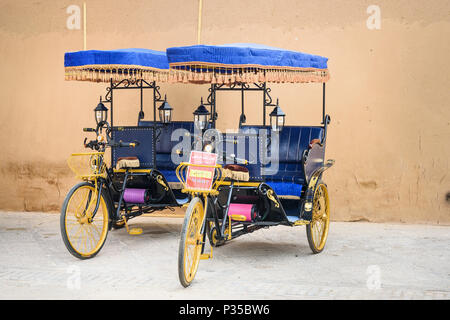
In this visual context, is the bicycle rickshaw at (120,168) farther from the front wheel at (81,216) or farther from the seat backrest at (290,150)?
the seat backrest at (290,150)

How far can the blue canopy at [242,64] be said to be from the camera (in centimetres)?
550

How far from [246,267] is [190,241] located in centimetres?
99

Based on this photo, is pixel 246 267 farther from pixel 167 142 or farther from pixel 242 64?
pixel 167 142

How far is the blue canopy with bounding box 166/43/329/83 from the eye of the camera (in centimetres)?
550

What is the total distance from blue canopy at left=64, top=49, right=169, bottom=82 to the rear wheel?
7.00 feet

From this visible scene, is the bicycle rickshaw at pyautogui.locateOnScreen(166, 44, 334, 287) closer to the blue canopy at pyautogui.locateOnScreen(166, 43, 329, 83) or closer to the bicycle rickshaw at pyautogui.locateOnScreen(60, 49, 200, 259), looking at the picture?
the blue canopy at pyautogui.locateOnScreen(166, 43, 329, 83)

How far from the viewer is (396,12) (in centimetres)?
812

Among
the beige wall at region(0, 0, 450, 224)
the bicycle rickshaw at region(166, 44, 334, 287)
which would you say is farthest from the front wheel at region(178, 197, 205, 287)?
the beige wall at region(0, 0, 450, 224)

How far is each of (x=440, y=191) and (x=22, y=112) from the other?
19.9ft

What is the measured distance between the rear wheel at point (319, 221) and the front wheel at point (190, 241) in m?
1.40

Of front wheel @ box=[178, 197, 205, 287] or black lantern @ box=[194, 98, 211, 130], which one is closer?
front wheel @ box=[178, 197, 205, 287]

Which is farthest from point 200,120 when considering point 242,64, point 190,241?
point 190,241

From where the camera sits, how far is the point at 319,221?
651 cm
